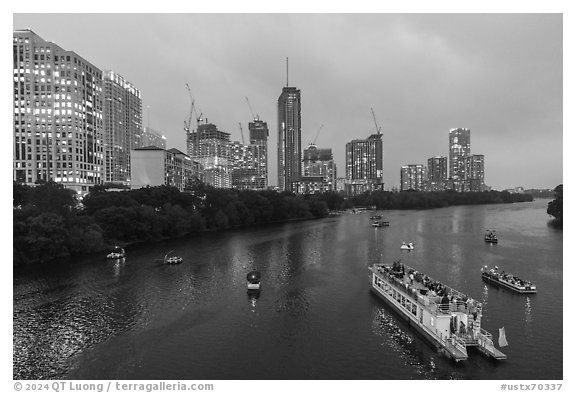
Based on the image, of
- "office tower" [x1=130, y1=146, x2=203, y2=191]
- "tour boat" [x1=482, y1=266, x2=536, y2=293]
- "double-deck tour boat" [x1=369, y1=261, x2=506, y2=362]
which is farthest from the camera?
"office tower" [x1=130, y1=146, x2=203, y2=191]

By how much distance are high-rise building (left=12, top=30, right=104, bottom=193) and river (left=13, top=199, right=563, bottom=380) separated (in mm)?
79352

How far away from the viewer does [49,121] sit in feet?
421

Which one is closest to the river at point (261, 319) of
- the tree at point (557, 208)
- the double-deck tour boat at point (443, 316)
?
the double-deck tour boat at point (443, 316)

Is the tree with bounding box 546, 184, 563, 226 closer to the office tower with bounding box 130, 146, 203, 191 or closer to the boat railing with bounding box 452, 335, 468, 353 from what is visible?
the boat railing with bounding box 452, 335, 468, 353

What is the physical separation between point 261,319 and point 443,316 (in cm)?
1419

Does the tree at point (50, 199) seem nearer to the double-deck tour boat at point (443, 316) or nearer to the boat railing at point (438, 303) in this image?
the double-deck tour boat at point (443, 316)

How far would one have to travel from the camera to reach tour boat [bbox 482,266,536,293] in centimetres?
4084

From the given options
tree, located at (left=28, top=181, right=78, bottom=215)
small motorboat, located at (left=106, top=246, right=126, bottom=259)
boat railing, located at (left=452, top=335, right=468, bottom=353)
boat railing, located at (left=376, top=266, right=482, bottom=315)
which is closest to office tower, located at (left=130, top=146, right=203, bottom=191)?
tree, located at (left=28, top=181, right=78, bottom=215)

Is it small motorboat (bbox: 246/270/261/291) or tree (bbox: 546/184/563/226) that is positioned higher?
tree (bbox: 546/184/563/226)

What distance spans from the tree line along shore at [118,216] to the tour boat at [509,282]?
2128 inches

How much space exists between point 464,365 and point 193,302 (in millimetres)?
23682

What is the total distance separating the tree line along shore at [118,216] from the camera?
187ft

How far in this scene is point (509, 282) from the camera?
42.3 meters

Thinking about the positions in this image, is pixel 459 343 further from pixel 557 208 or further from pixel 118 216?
pixel 557 208
